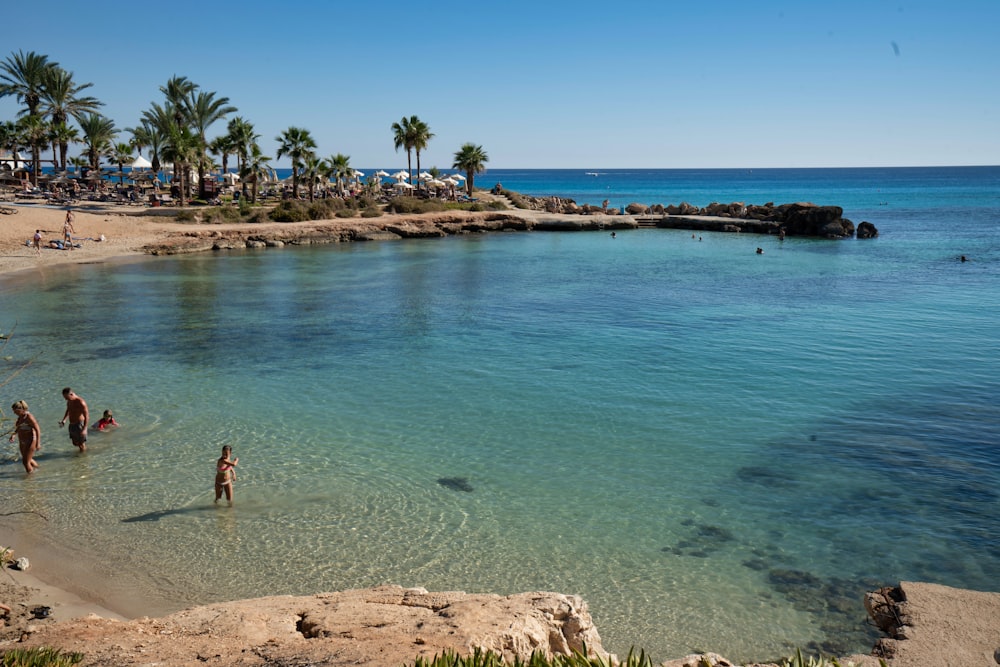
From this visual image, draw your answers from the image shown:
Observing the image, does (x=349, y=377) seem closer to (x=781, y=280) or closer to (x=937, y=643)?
(x=937, y=643)

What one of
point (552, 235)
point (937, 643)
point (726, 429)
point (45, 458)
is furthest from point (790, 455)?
point (552, 235)

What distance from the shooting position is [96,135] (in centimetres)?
6362

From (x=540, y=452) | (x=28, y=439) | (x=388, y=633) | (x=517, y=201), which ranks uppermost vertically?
(x=517, y=201)

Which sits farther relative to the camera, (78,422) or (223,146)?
(223,146)

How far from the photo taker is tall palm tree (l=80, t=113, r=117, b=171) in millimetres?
62875

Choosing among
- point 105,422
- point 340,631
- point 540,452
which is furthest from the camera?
point 105,422

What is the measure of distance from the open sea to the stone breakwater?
16.4 m

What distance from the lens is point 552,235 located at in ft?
201

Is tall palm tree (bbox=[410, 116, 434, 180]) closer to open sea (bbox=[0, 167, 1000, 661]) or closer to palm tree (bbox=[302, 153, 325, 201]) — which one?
palm tree (bbox=[302, 153, 325, 201])

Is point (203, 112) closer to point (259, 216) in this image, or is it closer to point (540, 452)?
point (259, 216)

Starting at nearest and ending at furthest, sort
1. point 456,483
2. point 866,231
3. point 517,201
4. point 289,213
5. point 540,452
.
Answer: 1. point 456,483
2. point 540,452
3. point 289,213
4. point 866,231
5. point 517,201

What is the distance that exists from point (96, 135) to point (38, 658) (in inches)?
2700

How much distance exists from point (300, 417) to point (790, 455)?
10.4 metres

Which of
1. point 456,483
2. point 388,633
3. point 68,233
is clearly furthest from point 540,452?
point 68,233
